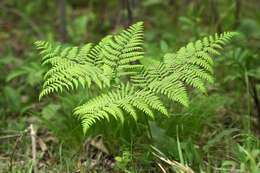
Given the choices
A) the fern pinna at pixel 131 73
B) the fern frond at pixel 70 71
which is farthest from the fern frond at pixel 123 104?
the fern frond at pixel 70 71

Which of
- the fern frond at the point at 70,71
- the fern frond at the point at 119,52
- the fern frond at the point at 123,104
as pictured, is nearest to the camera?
the fern frond at the point at 123,104

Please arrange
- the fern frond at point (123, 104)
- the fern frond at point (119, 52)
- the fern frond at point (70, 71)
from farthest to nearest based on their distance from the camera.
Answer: the fern frond at point (119, 52) → the fern frond at point (70, 71) → the fern frond at point (123, 104)

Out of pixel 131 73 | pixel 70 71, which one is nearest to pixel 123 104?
pixel 131 73

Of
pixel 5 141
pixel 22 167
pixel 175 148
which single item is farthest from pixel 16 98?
pixel 175 148

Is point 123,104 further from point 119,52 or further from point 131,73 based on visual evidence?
point 119,52

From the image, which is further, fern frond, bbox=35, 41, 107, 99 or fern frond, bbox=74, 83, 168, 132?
fern frond, bbox=35, 41, 107, 99

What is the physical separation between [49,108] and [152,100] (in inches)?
51.4

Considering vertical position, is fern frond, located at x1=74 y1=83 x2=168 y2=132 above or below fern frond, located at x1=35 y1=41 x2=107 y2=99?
below

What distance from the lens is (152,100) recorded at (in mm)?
1669

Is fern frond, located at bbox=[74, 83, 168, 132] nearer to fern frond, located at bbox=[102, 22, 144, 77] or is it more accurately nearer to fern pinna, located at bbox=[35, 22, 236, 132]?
fern pinna, located at bbox=[35, 22, 236, 132]

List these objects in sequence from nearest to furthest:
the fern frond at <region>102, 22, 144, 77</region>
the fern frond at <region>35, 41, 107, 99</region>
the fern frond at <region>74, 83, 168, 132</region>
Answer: the fern frond at <region>74, 83, 168, 132</region> < the fern frond at <region>35, 41, 107, 99</region> < the fern frond at <region>102, 22, 144, 77</region>

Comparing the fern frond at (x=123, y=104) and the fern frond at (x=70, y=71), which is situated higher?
the fern frond at (x=70, y=71)

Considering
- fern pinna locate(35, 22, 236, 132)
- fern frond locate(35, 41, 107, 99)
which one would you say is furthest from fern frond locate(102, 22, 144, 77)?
fern frond locate(35, 41, 107, 99)

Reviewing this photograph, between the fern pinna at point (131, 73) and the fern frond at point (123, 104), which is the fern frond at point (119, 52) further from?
the fern frond at point (123, 104)
